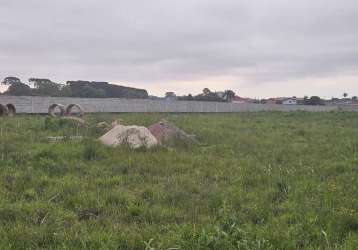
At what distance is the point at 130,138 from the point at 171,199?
13.5ft

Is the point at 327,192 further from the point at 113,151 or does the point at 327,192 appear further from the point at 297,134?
the point at 297,134

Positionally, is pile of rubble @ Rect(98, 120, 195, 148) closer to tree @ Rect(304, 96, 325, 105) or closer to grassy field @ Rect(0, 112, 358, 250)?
grassy field @ Rect(0, 112, 358, 250)

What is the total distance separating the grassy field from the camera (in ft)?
A: 13.1

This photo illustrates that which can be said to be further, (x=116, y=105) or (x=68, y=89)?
(x=68, y=89)

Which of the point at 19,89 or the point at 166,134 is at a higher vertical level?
the point at 19,89

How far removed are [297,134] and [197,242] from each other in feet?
40.3

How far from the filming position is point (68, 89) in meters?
59.8

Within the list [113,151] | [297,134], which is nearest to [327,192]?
[113,151]

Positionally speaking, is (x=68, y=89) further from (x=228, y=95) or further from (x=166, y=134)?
(x=166, y=134)

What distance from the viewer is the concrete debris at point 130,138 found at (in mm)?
9287

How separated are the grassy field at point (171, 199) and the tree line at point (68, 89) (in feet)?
143

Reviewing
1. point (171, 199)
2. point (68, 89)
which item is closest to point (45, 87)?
point (68, 89)

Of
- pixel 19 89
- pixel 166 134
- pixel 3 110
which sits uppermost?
pixel 19 89

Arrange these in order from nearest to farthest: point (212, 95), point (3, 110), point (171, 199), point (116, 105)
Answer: point (171, 199) → point (3, 110) → point (116, 105) → point (212, 95)
